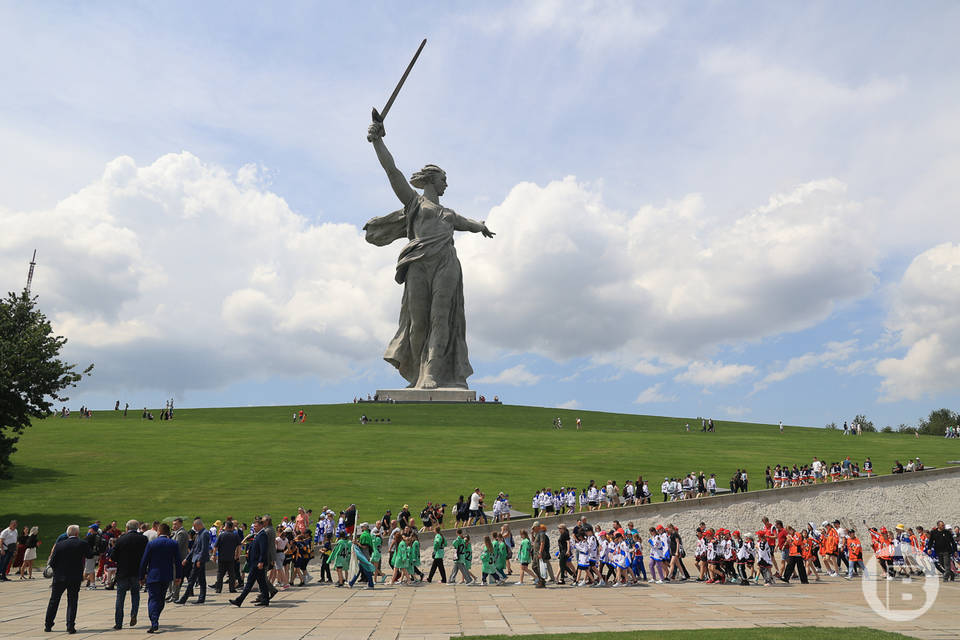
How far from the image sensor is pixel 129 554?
10938 millimetres

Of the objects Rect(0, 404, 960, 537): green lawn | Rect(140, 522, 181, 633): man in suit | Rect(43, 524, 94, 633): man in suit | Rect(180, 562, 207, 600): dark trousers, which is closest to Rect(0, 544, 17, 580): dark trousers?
Rect(0, 404, 960, 537): green lawn

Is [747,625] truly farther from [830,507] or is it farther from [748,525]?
[830,507]

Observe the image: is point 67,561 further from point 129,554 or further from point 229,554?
point 229,554

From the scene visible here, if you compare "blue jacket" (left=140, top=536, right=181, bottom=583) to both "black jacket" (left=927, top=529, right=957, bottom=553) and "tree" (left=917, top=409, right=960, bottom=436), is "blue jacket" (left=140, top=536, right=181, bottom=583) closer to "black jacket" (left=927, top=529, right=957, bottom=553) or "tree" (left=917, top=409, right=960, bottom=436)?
"black jacket" (left=927, top=529, right=957, bottom=553)

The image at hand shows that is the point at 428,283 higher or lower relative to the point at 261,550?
higher

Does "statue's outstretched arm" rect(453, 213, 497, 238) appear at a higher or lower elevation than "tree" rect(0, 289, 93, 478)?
higher

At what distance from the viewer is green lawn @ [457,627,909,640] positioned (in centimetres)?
928

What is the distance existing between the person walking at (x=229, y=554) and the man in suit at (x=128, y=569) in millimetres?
2745

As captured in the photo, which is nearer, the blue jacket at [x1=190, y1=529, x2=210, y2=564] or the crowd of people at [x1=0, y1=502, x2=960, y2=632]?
the blue jacket at [x1=190, y1=529, x2=210, y2=564]

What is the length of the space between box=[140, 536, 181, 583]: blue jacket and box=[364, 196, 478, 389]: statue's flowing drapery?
4226 centimetres

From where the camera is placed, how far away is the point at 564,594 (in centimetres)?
1467

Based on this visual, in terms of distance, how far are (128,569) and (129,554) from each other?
9.4 inches

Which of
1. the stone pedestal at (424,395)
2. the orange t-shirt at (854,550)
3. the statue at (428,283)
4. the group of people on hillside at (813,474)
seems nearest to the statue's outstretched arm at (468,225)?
the statue at (428,283)

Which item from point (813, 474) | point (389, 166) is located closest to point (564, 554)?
point (813, 474)
